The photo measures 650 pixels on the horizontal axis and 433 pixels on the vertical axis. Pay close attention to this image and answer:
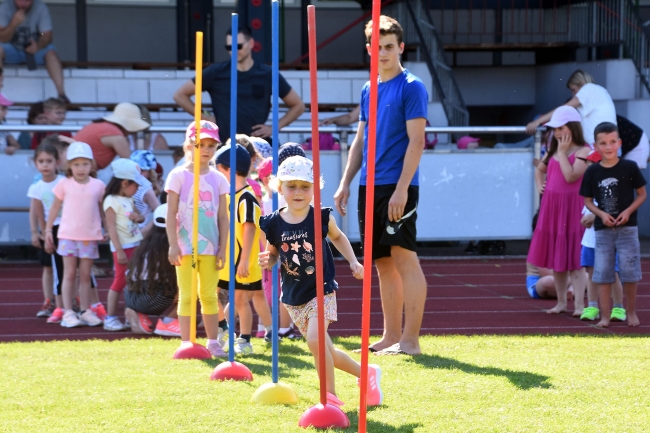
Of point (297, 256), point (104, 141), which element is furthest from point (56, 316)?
point (297, 256)

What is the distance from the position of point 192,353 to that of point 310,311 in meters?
1.67

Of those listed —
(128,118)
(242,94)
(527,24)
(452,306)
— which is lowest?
(452,306)

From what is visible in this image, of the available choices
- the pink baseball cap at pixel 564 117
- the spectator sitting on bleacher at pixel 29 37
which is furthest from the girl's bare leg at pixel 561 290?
the spectator sitting on bleacher at pixel 29 37

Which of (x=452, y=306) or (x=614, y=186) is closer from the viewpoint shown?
(x=614, y=186)

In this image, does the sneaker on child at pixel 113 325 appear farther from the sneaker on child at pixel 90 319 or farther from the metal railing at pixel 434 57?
the metal railing at pixel 434 57

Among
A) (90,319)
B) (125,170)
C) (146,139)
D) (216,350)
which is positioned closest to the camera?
(216,350)

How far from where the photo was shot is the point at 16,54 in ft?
54.0

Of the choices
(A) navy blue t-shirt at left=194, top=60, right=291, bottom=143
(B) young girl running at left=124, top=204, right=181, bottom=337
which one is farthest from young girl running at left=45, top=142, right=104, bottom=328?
(A) navy blue t-shirt at left=194, top=60, right=291, bottom=143

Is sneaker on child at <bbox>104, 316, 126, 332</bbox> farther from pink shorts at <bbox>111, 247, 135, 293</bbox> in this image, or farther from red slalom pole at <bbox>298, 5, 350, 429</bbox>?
red slalom pole at <bbox>298, 5, 350, 429</bbox>

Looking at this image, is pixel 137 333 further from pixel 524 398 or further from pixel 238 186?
pixel 524 398

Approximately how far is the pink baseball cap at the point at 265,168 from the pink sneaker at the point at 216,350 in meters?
1.37

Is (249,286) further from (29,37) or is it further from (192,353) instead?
(29,37)

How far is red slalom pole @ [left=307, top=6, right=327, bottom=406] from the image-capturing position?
4371 millimetres

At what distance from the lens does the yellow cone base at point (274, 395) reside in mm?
5184
